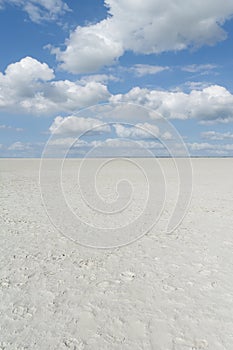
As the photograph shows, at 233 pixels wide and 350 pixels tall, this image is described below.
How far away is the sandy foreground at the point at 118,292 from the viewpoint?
429cm

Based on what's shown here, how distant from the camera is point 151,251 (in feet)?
25.9

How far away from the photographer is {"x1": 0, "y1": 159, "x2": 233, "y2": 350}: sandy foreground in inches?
169

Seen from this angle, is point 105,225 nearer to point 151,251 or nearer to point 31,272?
point 151,251

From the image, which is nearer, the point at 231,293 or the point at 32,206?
the point at 231,293

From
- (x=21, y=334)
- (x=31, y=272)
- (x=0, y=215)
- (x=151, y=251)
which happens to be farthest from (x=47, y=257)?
(x=0, y=215)

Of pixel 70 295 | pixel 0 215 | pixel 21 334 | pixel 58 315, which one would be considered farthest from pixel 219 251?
pixel 0 215

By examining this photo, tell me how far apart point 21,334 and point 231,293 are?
3.44 m

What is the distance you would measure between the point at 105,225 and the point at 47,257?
3.74 metres

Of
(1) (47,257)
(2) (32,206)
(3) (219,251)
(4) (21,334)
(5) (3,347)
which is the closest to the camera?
(5) (3,347)

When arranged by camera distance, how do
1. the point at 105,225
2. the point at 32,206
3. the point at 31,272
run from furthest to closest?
the point at 32,206
the point at 105,225
the point at 31,272

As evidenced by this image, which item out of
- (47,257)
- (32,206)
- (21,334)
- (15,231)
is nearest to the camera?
(21,334)

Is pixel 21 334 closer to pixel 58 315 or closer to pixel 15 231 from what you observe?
pixel 58 315

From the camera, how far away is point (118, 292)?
5578 millimetres

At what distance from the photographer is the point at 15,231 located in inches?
371
